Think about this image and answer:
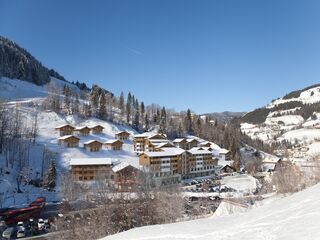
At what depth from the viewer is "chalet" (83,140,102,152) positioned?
56.5 m

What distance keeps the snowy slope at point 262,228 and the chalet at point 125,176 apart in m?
29.4

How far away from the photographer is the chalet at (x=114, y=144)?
5928 cm

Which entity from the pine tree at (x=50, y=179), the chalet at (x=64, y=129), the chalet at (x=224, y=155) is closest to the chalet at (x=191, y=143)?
the chalet at (x=224, y=155)

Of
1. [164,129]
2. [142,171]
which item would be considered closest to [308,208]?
[142,171]

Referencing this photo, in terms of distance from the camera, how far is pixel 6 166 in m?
43.4

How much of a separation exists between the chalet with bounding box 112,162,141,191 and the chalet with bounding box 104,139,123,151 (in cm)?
1357

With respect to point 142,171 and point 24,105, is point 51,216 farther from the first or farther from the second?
point 24,105

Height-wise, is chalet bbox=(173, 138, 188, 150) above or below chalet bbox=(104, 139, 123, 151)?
above

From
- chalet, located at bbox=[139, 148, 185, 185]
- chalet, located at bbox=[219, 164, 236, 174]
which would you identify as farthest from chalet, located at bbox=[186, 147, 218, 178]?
→ chalet, located at bbox=[139, 148, 185, 185]

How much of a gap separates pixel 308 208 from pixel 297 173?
29.3m

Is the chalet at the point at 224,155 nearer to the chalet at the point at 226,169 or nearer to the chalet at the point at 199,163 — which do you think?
the chalet at the point at 226,169

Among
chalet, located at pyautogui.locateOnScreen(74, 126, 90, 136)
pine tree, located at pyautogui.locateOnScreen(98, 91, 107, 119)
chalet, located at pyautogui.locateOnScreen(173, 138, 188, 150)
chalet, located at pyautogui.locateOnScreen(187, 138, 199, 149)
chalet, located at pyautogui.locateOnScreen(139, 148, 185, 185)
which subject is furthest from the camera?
pine tree, located at pyautogui.locateOnScreen(98, 91, 107, 119)

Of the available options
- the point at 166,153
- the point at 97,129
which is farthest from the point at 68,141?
the point at 166,153

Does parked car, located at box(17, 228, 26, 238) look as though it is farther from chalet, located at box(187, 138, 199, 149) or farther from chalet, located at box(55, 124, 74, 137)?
chalet, located at box(187, 138, 199, 149)
